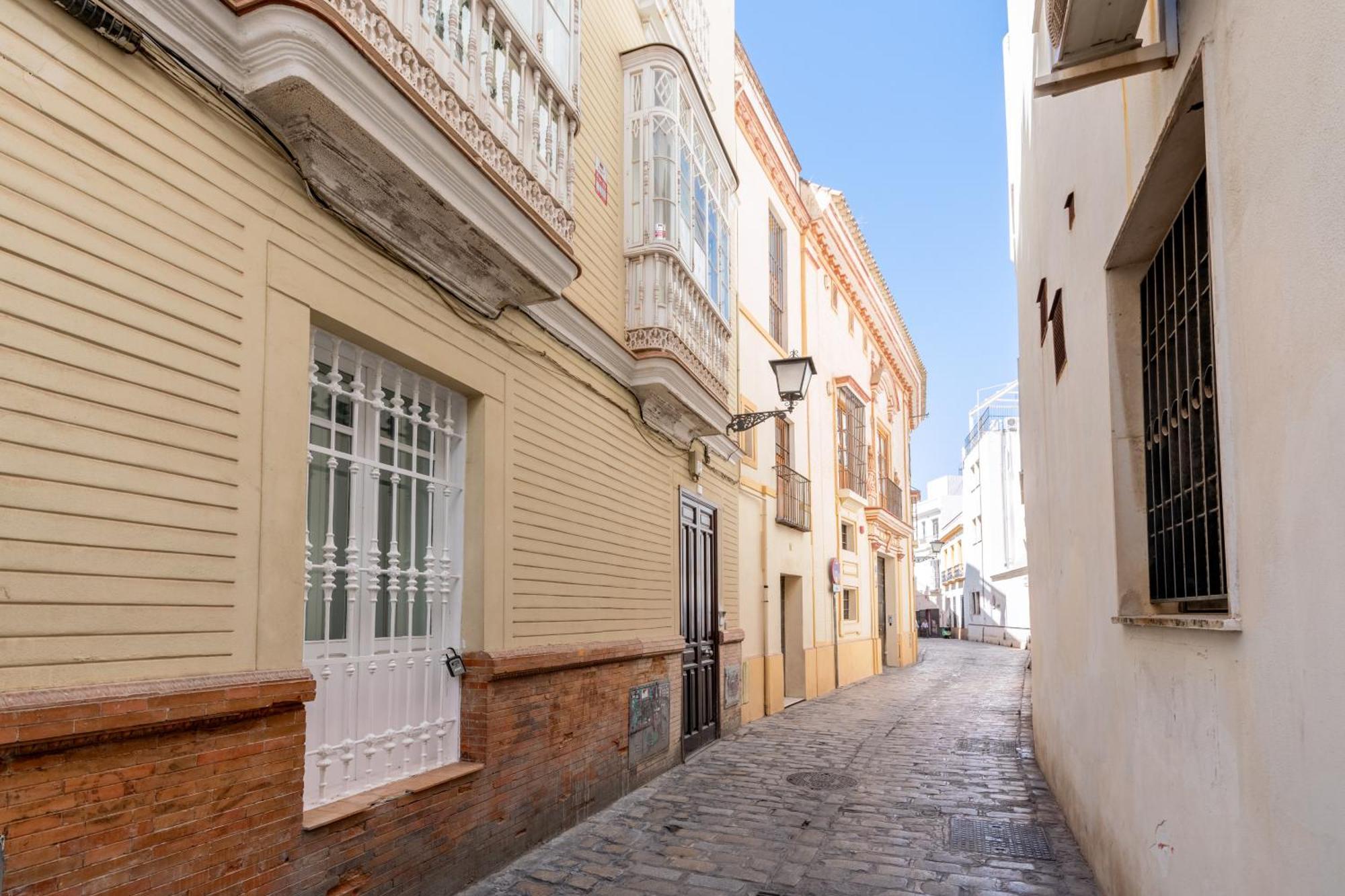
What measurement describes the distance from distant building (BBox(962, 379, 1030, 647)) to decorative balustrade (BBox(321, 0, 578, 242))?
107 feet

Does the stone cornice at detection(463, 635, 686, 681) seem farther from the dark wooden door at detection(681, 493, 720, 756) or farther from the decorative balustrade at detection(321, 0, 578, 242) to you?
the decorative balustrade at detection(321, 0, 578, 242)

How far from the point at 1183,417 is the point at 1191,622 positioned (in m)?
0.97

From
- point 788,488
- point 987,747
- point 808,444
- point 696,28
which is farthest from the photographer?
point 808,444

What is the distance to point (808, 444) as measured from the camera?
57.2ft

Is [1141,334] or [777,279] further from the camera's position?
[777,279]

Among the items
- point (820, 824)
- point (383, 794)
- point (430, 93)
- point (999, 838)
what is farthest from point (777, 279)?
point (383, 794)

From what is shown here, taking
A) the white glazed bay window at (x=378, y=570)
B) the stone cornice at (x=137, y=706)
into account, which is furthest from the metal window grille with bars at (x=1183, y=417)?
the white glazed bay window at (x=378, y=570)

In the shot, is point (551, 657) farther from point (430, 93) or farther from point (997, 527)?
point (997, 527)

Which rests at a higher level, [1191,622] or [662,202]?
[662,202]

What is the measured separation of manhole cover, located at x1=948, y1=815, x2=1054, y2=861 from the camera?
6.59 metres

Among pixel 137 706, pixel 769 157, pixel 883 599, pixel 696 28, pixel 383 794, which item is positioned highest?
pixel 769 157

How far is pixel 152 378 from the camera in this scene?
3.47 metres

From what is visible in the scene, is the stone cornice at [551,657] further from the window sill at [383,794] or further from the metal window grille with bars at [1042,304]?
the metal window grille with bars at [1042,304]

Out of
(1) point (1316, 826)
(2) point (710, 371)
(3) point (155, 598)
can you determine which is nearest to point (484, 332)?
(3) point (155, 598)
